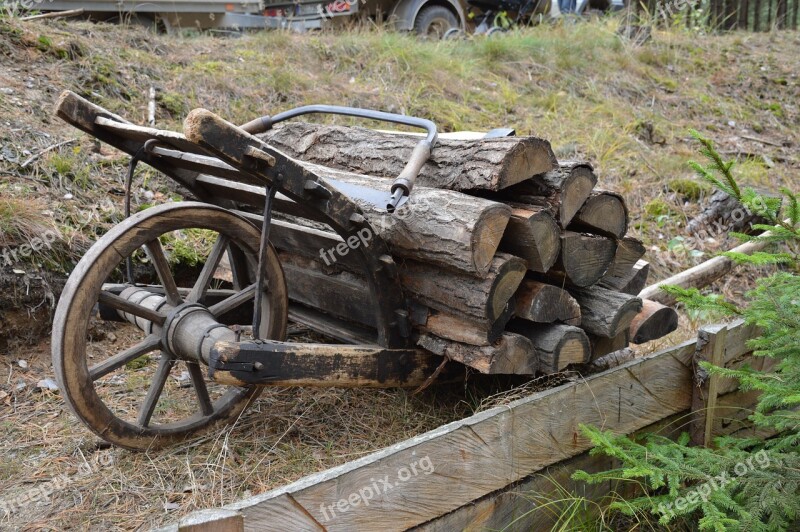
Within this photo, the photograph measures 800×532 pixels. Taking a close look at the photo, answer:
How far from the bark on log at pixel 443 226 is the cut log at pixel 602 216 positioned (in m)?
0.47

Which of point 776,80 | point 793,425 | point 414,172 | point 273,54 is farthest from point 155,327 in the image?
point 776,80

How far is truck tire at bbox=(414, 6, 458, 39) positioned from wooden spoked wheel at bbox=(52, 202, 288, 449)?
589 cm

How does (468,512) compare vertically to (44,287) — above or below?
below

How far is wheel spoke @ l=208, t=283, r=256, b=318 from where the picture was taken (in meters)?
3.00

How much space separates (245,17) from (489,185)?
5752 millimetres

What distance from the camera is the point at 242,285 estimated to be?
3518 millimetres

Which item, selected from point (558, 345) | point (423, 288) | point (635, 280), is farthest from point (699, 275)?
point (423, 288)

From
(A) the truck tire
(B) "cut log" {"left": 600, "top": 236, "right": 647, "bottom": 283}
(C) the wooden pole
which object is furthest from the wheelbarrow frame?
(A) the truck tire

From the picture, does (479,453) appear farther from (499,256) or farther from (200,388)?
(200,388)

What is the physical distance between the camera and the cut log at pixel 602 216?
293cm

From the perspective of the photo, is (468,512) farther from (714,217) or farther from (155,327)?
(714,217)

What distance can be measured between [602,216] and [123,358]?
2.06 meters

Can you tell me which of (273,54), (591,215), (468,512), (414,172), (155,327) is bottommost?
(468,512)

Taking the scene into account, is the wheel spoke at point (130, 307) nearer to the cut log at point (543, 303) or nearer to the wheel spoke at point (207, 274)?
the wheel spoke at point (207, 274)
